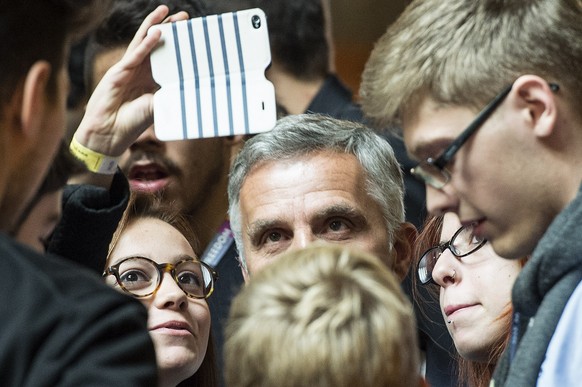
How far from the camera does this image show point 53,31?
1580 millimetres

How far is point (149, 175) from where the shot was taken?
3490 millimetres

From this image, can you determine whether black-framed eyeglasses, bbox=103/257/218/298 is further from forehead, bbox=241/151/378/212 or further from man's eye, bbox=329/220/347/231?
man's eye, bbox=329/220/347/231

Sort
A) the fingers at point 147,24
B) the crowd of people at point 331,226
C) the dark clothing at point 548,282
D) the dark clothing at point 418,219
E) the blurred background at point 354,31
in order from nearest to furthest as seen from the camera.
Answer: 1. the crowd of people at point 331,226
2. the dark clothing at point 548,282
3. the fingers at point 147,24
4. the dark clothing at point 418,219
5. the blurred background at point 354,31

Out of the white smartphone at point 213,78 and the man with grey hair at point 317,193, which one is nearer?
the white smartphone at point 213,78

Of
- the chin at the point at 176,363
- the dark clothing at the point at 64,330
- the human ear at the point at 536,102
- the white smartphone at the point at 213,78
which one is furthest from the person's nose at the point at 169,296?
the dark clothing at the point at 64,330

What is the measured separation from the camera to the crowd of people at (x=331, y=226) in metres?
1.49

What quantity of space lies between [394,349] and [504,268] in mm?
1071

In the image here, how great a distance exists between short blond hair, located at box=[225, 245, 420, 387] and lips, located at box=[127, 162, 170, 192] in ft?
5.93

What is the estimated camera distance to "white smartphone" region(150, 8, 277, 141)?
7.64 feet

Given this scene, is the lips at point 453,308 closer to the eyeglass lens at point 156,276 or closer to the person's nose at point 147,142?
the eyeglass lens at point 156,276

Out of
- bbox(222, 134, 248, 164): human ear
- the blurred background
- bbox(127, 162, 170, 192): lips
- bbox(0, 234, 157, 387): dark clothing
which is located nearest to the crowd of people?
bbox(0, 234, 157, 387): dark clothing

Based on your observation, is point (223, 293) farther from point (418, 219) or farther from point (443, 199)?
point (443, 199)

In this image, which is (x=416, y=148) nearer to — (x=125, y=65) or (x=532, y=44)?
(x=532, y=44)

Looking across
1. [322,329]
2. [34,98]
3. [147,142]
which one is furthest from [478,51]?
[147,142]
